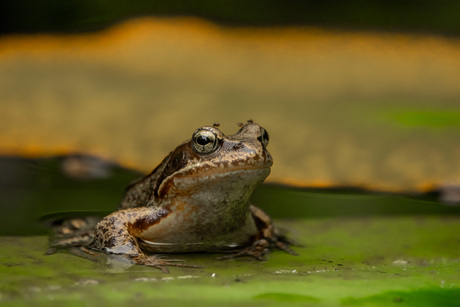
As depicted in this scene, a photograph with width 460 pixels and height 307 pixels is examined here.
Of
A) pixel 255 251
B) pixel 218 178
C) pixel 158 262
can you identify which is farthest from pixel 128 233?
pixel 255 251

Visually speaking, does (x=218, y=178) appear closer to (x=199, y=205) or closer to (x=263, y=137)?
(x=199, y=205)

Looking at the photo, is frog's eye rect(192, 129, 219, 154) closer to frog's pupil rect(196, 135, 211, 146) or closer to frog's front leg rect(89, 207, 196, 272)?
frog's pupil rect(196, 135, 211, 146)

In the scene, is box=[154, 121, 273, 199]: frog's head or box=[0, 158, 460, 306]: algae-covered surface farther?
box=[154, 121, 273, 199]: frog's head

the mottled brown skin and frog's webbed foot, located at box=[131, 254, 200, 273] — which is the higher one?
the mottled brown skin

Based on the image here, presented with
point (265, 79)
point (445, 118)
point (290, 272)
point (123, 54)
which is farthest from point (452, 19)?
point (290, 272)

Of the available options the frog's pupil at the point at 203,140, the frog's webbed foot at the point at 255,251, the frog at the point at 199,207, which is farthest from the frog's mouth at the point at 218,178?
the frog's webbed foot at the point at 255,251

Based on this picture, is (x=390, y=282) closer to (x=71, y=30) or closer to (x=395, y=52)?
(x=395, y=52)

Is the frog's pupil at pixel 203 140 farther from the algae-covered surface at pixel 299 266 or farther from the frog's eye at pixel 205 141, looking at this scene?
the algae-covered surface at pixel 299 266

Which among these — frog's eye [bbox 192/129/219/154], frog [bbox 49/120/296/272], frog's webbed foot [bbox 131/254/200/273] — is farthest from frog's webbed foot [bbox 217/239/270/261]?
Answer: frog's eye [bbox 192/129/219/154]
